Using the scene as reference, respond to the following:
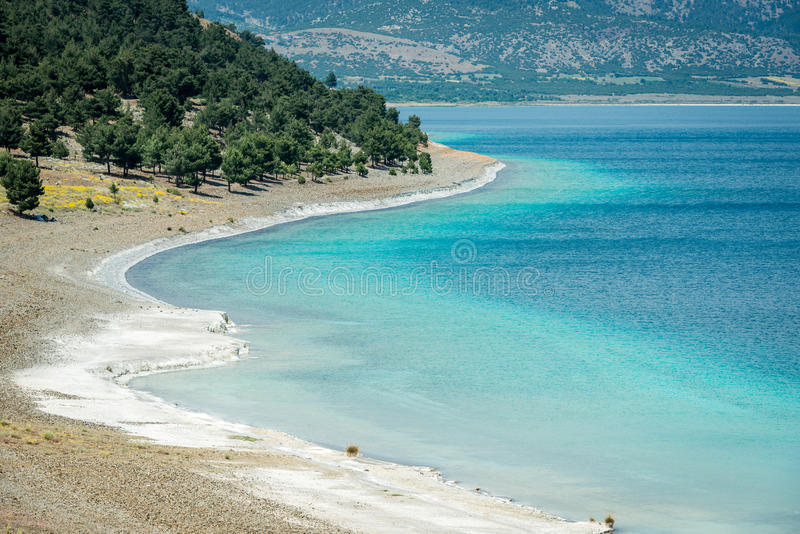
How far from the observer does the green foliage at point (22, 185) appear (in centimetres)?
7038

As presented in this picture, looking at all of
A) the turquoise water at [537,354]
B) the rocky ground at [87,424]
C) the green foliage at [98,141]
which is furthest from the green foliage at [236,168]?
the green foliage at [98,141]

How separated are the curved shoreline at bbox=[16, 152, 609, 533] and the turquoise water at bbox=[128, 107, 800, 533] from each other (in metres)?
1.53

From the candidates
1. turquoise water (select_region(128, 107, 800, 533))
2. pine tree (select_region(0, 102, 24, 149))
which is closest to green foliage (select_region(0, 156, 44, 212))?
turquoise water (select_region(128, 107, 800, 533))

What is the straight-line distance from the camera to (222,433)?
31.1 meters

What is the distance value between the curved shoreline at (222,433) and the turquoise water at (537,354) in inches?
60.1

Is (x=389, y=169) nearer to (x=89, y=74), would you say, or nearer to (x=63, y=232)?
(x=89, y=74)

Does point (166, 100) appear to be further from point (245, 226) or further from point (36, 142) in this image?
point (245, 226)

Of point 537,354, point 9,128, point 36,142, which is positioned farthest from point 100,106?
point 537,354

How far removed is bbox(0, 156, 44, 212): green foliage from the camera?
7038cm

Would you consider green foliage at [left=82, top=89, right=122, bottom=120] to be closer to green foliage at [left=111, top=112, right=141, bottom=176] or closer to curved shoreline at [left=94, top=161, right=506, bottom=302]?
green foliage at [left=111, top=112, right=141, bottom=176]

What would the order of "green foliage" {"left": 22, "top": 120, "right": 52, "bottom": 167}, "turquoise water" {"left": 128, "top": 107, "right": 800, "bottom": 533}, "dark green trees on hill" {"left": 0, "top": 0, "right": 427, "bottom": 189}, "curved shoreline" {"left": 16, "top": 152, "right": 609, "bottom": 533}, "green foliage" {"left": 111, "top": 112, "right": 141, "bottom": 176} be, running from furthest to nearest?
"dark green trees on hill" {"left": 0, "top": 0, "right": 427, "bottom": 189} < "green foliage" {"left": 111, "top": 112, "right": 141, "bottom": 176} < "green foliage" {"left": 22, "top": 120, "right": 52, "bottom": 167} < "turquoise water" {"left": 128, "top": 107, "right": 800, "bottom": 533} < "curved shoreline" {"left": 16, "top": 152, "right": 609, "bottom": 533}

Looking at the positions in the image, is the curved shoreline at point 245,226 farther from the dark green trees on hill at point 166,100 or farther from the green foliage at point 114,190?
the green foliage at point 114,190

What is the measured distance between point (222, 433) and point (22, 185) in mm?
47880

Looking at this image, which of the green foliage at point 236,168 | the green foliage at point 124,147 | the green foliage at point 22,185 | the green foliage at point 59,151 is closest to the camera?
the green foliage at point 22,185
